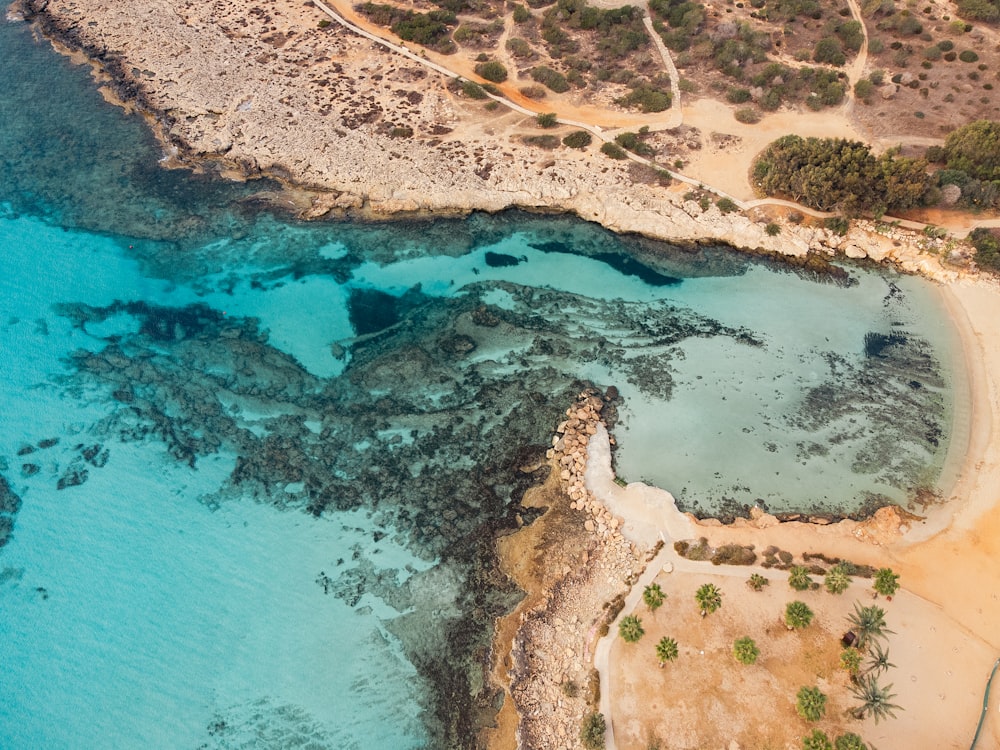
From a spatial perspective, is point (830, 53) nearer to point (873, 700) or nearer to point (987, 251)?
point (987, 251)

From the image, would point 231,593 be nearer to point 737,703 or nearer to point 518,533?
point 518,533

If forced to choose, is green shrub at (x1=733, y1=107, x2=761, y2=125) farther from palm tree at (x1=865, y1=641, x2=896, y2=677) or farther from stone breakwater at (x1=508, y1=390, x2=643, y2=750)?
palm tree at (x1=865, y1=641, x2=896, y2=677)

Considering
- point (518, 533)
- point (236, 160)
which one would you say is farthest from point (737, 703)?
point (236, 160)

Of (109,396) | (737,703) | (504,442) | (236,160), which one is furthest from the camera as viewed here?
Answer: (236,160)

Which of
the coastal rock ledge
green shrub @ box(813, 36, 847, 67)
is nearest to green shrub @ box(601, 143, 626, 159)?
the coastal rock ledge

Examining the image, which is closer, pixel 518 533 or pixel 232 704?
pixel 232 704
